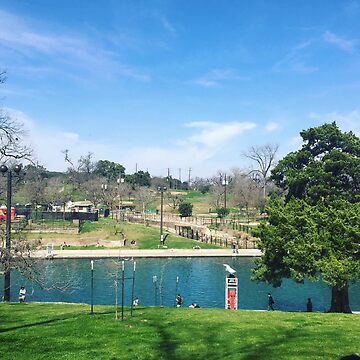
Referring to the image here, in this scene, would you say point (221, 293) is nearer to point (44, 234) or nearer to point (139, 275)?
point (139, 275)

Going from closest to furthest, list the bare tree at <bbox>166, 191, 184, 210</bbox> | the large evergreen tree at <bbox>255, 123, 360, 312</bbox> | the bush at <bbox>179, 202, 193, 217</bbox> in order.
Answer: the large evergreen tree at <bbox>255, 123, 360, 312</bbox> < the bush at <bbox>179, 202, 193, 217</bbox> < the bare tree at <bbox>166, 191, 184, 210</bbox>

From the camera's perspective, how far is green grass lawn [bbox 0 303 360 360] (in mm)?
10406

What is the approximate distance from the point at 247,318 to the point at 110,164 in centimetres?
9586

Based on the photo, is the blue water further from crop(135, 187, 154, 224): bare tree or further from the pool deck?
crop(135, 187, 154, 224): bare tree

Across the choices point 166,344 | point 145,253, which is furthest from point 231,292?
point 145,253

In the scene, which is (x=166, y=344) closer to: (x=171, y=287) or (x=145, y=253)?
(x=171, y=287)

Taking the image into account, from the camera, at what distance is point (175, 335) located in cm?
1205

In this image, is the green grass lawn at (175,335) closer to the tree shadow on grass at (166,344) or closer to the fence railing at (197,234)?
the tree shadow on grass at (166,344)

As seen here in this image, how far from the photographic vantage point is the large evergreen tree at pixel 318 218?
19109mm

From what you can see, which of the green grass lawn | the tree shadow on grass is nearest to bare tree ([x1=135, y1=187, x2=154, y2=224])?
the green grass lawn

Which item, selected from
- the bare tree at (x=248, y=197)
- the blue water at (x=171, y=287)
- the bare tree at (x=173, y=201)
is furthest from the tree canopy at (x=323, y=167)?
the bare tree at (x=173, y=201)

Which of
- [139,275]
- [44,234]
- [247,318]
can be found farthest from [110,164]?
[247,318]

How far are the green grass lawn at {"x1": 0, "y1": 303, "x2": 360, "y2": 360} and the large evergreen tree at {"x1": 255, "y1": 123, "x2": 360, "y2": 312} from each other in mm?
3883

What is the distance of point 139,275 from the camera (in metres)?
34.5
